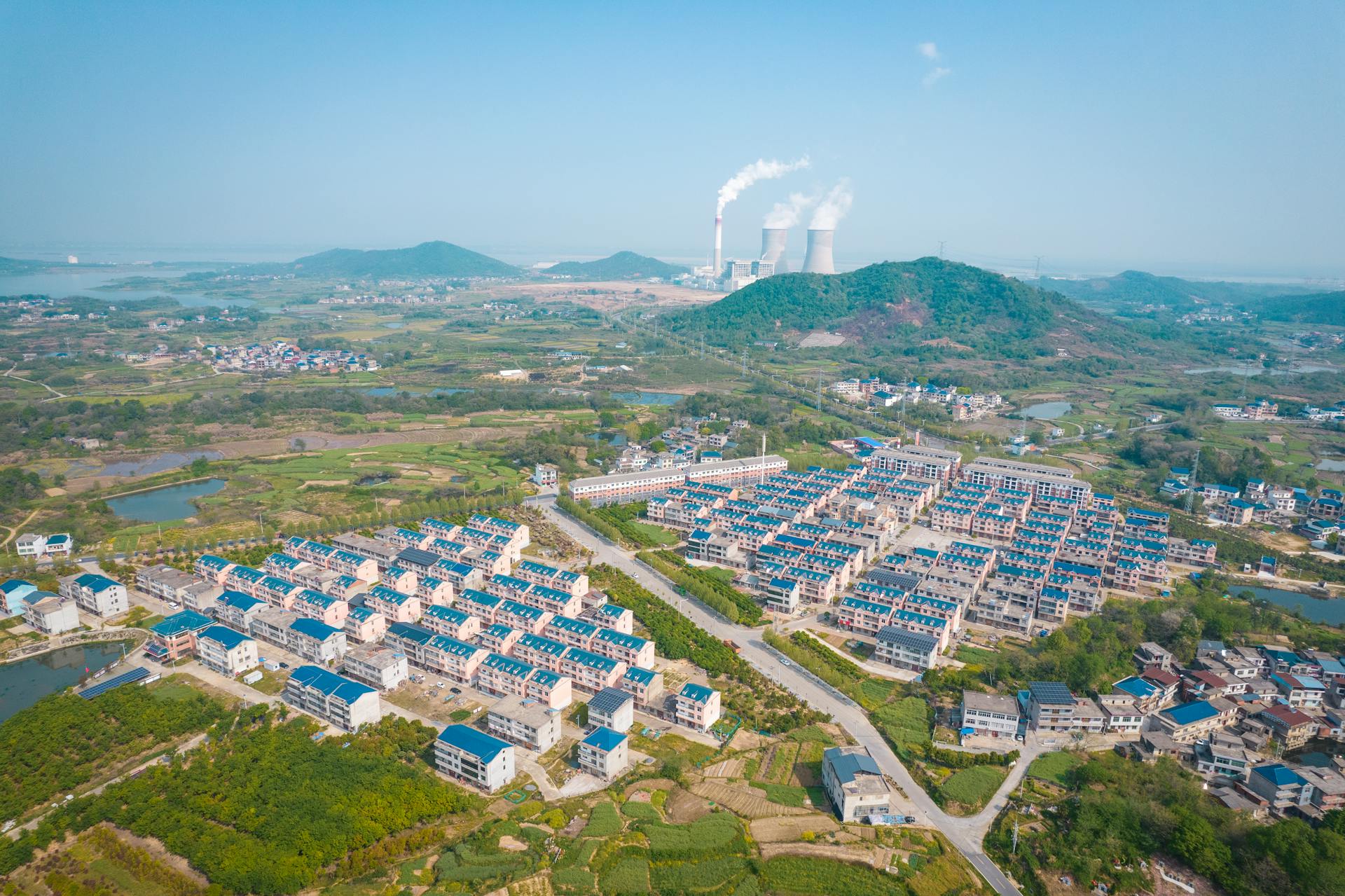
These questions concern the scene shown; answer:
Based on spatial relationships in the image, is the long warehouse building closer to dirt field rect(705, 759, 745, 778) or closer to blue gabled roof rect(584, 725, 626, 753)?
blue gabled roof rect(584, 725, 626, 753)

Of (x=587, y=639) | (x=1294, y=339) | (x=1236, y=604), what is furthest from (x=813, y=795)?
(x=1294, y=339)

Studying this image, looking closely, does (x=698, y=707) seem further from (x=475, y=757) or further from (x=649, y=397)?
(x=649, y=397)

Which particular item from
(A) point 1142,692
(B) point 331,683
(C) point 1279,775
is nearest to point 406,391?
(B) point 331,683

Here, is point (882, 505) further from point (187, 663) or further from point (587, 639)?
point (187, 663)

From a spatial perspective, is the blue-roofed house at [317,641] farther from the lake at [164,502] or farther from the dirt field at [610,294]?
the dirt field at [610,294]

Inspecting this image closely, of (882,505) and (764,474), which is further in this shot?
(764,474)

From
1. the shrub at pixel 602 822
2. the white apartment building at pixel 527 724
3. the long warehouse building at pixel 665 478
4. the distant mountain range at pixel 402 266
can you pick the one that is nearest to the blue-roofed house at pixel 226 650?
the white apartment building at pixel 527 724
